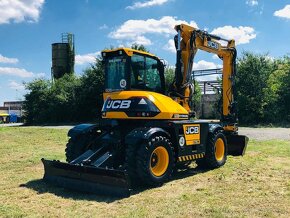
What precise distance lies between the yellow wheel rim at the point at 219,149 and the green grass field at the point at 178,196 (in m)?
0.34

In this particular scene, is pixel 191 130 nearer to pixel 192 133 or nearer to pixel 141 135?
pixel 192 133

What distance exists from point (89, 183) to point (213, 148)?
378cm

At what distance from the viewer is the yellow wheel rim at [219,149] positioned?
10422 mm

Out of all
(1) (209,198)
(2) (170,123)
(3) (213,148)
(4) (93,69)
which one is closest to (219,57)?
(3) (213,148)

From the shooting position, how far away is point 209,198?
689cm

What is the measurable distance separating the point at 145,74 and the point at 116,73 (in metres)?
0.66

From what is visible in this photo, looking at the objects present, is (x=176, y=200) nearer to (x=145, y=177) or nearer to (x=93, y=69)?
(x=145, y=177)

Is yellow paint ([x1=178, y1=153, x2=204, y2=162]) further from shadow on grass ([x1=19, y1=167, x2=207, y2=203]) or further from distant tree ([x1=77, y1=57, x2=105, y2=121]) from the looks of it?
distant tree ([x1=77, y1=57, x2=105, y2=121])

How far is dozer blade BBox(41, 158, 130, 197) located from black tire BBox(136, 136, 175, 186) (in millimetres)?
608

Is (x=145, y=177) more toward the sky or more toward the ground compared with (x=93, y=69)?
more toward the ground

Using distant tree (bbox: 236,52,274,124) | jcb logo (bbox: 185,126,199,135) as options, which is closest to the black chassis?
jcb logo (bbox: 185,126,199,135)

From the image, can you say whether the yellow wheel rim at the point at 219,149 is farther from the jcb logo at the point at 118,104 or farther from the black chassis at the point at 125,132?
the jcb logo at the point at 118,104

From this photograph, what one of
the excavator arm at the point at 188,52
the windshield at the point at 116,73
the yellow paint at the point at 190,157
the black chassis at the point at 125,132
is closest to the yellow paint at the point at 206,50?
the excavator arm at the point at 188,52

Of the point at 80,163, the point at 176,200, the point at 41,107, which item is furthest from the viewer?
the point at 41,107
